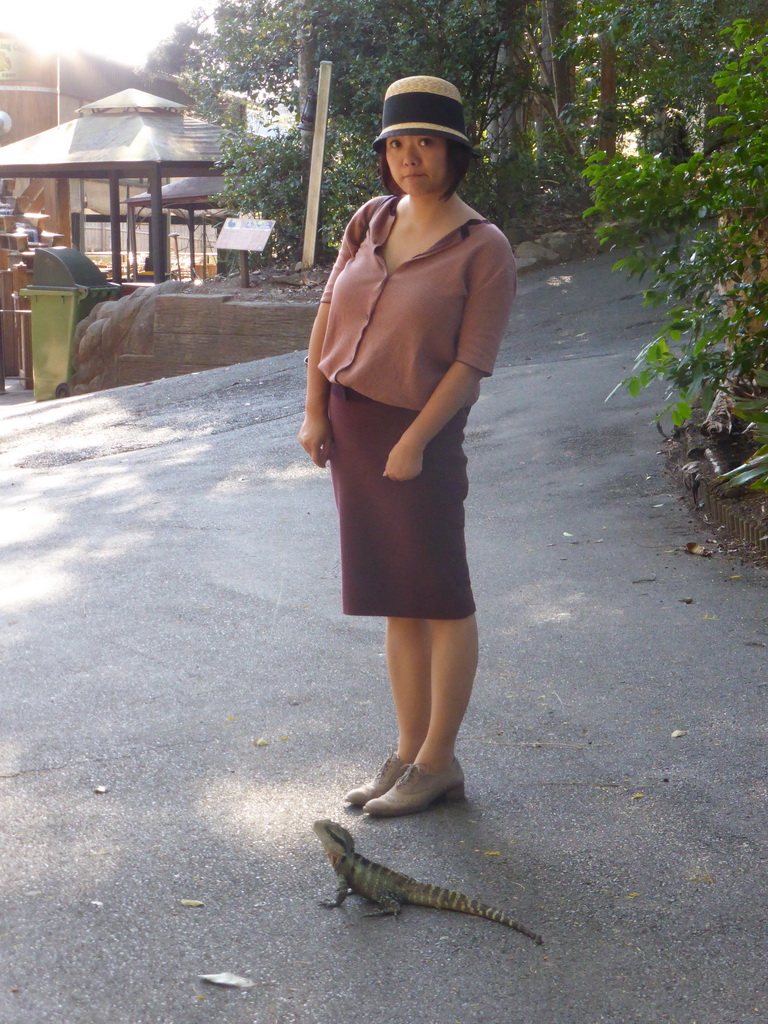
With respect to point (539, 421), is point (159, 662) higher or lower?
lower

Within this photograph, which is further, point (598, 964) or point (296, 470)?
point (296, 470)

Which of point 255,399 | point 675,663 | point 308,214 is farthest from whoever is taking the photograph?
point 308,214

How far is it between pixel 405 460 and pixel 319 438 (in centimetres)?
30

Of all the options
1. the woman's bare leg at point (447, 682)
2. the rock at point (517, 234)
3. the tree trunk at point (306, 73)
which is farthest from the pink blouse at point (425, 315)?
the tree trunk at point (306, 73)

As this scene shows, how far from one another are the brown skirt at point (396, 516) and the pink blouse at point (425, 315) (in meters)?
0.09

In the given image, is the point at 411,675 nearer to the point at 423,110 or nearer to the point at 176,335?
the point at 423,110

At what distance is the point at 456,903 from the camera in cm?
242

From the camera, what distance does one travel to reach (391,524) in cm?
278

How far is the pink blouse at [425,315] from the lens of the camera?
2.64 metres

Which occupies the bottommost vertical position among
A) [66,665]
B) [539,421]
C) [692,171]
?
[66,665]

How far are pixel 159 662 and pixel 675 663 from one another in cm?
186

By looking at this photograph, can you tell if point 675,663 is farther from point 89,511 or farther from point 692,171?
point 89,511

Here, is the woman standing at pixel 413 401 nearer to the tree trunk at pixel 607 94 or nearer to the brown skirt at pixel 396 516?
the brown skirt at pixel 396 516

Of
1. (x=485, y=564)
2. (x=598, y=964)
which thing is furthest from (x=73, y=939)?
(x=485, y=564)
